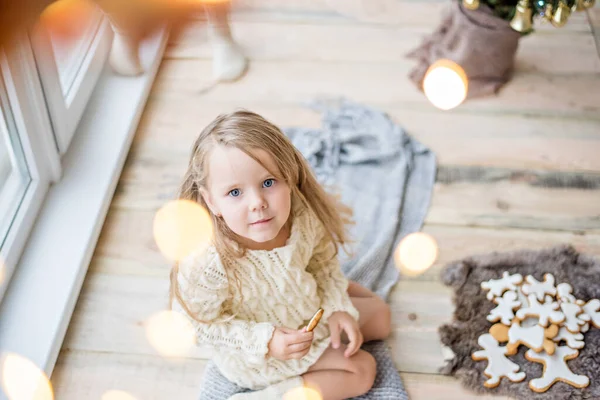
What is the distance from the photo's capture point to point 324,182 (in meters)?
1.43

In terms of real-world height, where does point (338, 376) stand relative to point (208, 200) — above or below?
below

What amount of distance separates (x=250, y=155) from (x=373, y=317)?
480mm

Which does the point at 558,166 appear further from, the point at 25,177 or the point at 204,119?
the point at 25,177

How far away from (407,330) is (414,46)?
86 centimetres

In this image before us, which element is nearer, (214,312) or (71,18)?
(214,312)

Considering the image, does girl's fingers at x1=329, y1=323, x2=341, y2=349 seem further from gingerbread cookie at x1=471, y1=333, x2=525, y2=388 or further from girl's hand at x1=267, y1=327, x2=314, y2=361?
gingerbread cookie at x1=471, y1=333, x2=525, y2=388

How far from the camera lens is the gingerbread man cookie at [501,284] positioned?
1.23 m

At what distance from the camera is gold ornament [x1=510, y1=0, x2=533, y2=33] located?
1.38 metres

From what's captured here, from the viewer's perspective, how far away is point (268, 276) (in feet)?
3.14

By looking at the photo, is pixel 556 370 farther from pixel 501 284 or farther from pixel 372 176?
pixel 372 176

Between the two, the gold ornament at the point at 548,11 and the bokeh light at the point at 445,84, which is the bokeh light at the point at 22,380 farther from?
the gold ornament at the point at 548,11

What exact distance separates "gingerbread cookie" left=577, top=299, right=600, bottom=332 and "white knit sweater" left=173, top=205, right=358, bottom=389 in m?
0.44

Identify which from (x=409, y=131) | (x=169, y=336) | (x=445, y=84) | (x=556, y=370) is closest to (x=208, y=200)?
(x=169, y=336)

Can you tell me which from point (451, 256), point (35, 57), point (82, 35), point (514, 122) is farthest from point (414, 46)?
point (35, 57)
